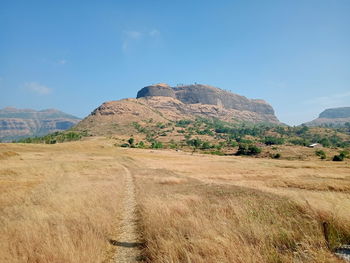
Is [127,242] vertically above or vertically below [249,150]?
above

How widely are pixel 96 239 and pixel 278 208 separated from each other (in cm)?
730

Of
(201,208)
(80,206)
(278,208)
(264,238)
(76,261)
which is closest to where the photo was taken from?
(76,261)

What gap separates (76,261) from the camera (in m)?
5.52

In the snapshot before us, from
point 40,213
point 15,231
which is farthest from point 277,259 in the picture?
point 40,213

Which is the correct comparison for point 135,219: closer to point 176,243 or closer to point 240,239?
point 176,243

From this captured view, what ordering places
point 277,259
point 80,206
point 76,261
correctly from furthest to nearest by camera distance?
point 80,206 < point 76,261 < point 277,259

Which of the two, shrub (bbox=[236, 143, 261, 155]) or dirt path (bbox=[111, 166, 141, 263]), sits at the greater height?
dirt path (bbox=[111, 166, 141, 263])

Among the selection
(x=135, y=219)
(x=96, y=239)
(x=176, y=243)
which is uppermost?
(x=176, y=243)

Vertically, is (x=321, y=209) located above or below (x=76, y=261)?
above

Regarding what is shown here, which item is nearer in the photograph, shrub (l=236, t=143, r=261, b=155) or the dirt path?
the dirt path

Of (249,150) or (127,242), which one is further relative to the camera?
(249,150)

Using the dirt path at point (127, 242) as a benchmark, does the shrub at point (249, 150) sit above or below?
below

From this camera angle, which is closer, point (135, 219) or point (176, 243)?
point (176, 243)

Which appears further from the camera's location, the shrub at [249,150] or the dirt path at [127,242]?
the shrub at [249,150]
